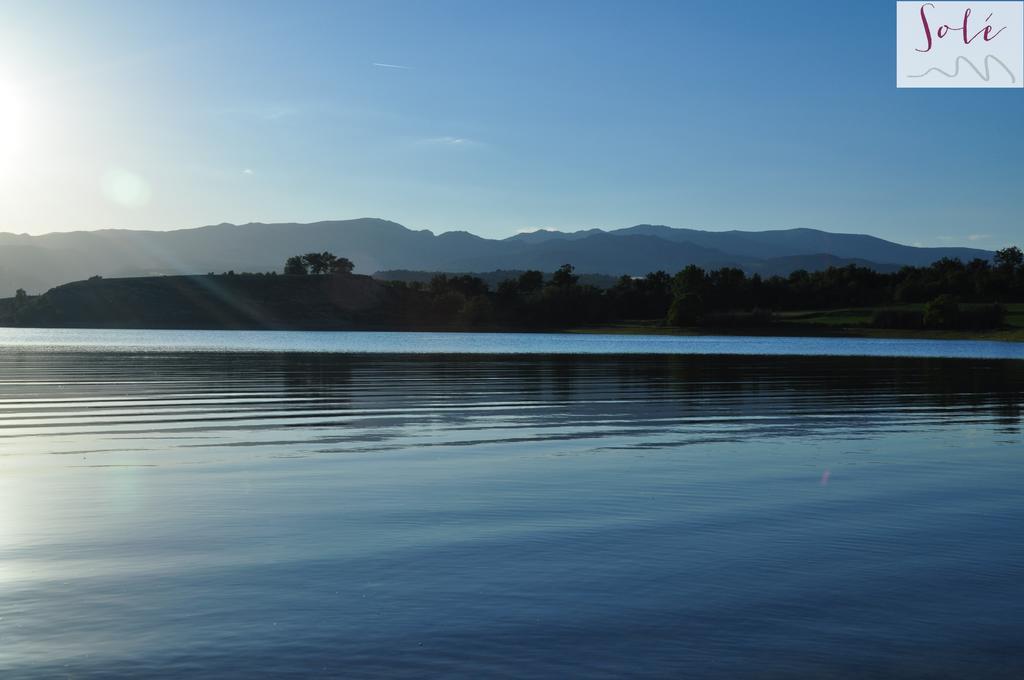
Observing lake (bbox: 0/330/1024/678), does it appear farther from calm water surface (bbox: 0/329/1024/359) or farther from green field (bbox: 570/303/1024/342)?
green field (bbox: 570/303/1024/342)

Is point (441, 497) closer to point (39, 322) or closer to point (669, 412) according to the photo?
point (669, 412)

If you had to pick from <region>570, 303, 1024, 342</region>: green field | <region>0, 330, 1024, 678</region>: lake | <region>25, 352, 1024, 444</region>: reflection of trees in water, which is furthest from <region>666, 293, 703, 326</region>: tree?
<region>0, 330, 1024, 678</region>: lake

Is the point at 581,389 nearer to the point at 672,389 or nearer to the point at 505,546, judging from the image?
the point at 672,389

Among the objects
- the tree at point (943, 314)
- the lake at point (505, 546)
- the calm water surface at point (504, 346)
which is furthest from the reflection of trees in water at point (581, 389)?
the tree at point (943, 314)

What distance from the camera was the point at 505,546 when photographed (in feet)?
39.1

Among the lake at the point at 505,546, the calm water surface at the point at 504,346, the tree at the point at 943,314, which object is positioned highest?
the tree at the point at 943,314

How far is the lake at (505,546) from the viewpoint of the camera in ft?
26.8

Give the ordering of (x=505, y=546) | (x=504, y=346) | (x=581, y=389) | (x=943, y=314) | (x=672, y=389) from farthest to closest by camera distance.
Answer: (x=943, y=314) < (x=504, y=346) < (x=672, y=389) < (x=581, y=389) < (x=505, y=546)

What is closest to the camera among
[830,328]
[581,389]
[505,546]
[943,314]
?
[505,546]

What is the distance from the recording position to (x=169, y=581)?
10.2m

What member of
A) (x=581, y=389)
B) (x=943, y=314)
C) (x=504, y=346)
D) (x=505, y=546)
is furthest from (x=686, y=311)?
(x=505, y=546)

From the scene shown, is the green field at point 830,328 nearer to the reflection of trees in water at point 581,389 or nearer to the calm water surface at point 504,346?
the calm water surface at point 504,346

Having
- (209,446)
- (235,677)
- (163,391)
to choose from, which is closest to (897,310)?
(163,391)

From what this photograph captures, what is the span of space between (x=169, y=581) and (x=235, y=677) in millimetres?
3012
